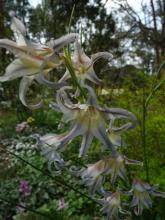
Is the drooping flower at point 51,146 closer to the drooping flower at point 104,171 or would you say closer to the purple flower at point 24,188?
the drooping flower at point 104,171

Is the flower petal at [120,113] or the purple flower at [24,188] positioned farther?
the purple flower at [24,188]

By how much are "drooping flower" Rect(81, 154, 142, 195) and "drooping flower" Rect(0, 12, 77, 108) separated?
37cm

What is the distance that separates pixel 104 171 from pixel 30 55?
0.47m

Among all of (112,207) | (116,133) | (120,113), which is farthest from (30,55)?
(112,207)

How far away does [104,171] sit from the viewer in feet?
4.94

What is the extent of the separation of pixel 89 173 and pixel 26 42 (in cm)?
50

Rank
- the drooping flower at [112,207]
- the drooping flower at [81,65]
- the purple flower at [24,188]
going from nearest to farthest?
the drooping flower at [81,65]
the drooping flower at [112,207]
the purple flower at [24,188]

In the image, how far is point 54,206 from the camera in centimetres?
397

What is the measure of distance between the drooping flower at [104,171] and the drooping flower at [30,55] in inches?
14.4

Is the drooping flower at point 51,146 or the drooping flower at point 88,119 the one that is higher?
the drooping flower at point 88,119

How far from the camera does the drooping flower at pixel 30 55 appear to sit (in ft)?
4.04

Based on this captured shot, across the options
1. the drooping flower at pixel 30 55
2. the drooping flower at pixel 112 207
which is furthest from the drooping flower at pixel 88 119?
the drooping flower at pixel 112 207

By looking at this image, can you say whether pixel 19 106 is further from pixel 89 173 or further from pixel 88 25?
pixel 89 173

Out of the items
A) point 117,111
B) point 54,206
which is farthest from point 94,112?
point 54,206
